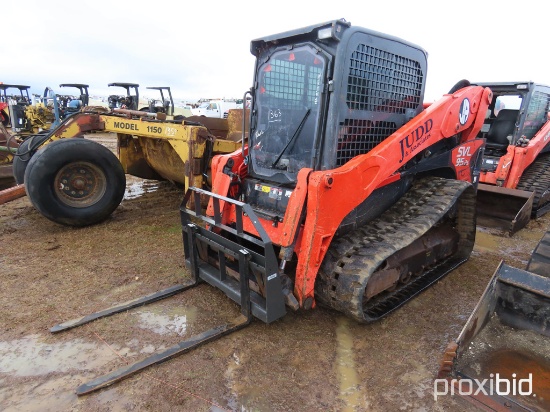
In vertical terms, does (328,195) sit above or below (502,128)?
below

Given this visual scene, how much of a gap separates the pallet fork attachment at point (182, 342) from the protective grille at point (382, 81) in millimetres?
1552

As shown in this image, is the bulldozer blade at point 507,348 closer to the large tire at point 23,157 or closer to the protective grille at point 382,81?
the protective grille at point 382,81

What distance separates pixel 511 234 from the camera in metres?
5.45

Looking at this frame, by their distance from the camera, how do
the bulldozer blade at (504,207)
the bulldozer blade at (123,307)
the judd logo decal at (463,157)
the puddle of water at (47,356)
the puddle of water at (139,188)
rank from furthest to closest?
the puddle of water at (139,188) → the bulldozer blade at (504,207) → the judd logo decal at (463,157) → the bulldozer blade at (123,307) → the puddle of water at (47,356)

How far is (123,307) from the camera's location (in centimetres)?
319

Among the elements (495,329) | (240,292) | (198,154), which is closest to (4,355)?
(240,292)

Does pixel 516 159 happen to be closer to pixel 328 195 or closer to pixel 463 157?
pixel 463 157

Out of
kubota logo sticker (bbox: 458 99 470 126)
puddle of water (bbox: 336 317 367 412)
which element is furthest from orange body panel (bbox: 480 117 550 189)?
puddle of water (bbox: 336 317 367 412)

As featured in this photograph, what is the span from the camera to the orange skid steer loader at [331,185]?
109 inches

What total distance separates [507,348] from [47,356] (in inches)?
126

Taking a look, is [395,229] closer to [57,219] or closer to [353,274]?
[353,274]

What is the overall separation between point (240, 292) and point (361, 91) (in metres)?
1.85

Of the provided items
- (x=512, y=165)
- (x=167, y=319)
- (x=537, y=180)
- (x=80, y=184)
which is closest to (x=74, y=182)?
(x=80, y=184)

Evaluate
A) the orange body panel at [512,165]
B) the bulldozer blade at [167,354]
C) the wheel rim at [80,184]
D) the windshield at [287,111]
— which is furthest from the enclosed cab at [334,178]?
the orange body panel at [512,165]
